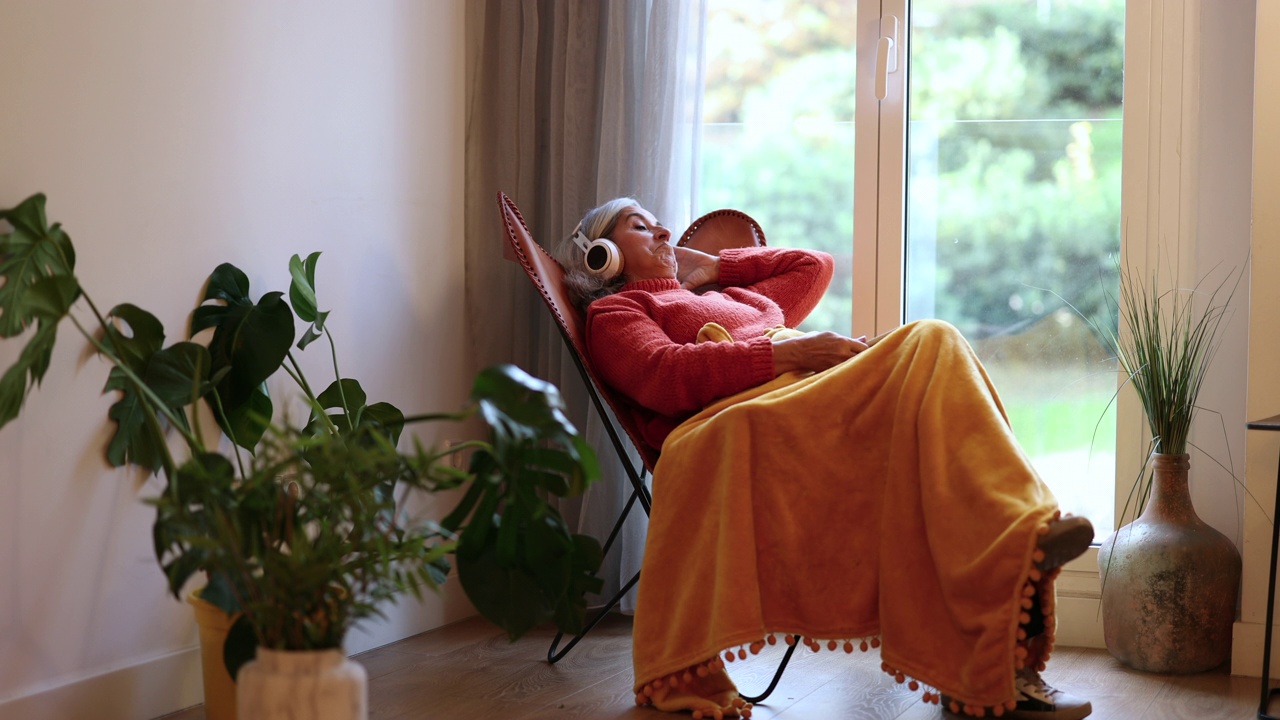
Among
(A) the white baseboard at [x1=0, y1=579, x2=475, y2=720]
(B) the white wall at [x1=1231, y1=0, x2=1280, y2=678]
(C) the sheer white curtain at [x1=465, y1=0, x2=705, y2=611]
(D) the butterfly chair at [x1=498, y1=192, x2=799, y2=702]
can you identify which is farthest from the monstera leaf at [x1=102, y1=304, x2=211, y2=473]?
(B) the white wall at [x1=1231, y1=0, x2=1280, y2=678]

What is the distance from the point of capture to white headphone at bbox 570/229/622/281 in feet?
8.79

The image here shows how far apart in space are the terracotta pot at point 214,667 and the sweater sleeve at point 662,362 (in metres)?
0.93

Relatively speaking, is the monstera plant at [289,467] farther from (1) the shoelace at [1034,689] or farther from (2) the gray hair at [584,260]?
(1) the shoelace at [1034,689]

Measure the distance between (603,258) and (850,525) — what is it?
0.94 metres

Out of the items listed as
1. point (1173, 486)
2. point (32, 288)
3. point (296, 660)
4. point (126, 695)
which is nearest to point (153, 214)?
point (32, 288)

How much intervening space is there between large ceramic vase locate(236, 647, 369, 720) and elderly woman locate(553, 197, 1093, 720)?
0.81 m

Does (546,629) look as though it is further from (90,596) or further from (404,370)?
(90,596)

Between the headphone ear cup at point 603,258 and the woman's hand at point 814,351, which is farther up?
the headphone ear cup at point 603,258

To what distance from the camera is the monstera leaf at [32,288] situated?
5.33ft

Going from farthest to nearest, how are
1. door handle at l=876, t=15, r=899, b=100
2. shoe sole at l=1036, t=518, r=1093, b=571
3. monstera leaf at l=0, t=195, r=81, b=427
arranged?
door handle at l=876, t=15, r=899, b=100
shoe sole at l=1036, t=518, r=1093, b=571
monstera leaf at l=0, t=195, r=81, b=427

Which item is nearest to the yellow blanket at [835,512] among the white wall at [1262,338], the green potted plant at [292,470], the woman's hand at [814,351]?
the woman's hand at [814,351]

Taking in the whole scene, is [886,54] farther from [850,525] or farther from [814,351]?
[850,525]

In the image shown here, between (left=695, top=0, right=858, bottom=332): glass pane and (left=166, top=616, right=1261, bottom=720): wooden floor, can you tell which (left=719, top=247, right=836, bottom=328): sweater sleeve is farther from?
(left=166, top=616, right=1261, bottom=720): wooden floor

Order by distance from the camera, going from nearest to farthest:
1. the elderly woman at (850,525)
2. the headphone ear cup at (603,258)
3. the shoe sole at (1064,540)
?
the shoe sole at (1064,540)
the elderly woman at (850,525)
the headphone ear cup at (603,258)
